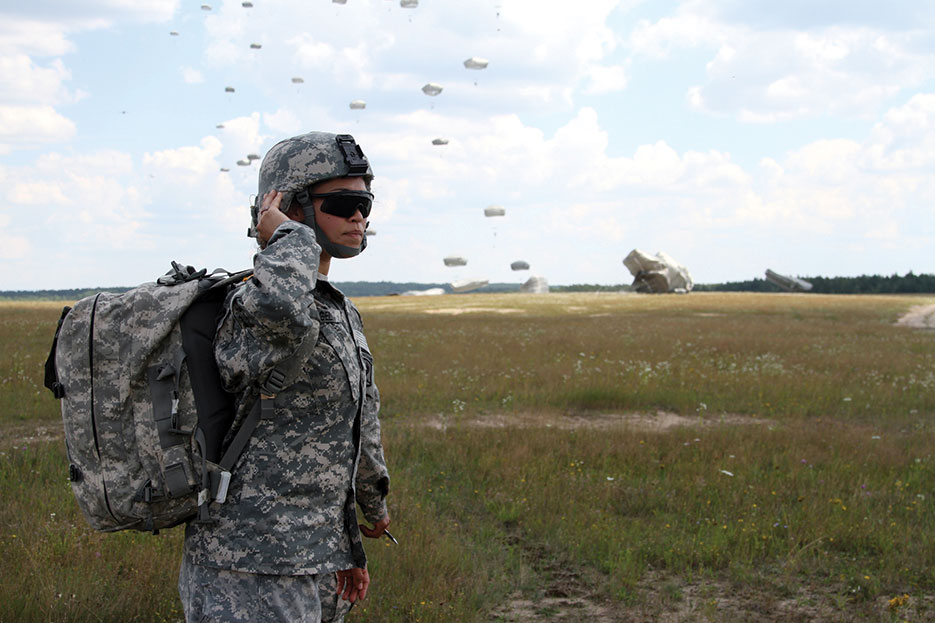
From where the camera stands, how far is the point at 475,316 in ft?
158

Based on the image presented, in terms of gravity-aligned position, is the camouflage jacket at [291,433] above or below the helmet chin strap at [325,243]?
below

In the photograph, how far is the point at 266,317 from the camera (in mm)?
2588

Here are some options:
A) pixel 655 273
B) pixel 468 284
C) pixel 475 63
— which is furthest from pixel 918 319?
pixel 468 284

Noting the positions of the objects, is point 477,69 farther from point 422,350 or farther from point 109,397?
point 109,397

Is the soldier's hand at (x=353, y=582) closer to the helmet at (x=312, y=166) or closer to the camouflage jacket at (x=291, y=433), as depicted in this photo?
the camouflage jacket at (x=291, y=433)

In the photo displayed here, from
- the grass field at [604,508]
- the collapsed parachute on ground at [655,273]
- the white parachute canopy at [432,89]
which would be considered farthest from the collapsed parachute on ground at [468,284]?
the grass field at [604,508]

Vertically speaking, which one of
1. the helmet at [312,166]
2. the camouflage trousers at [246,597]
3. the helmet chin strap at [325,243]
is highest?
the helmet at [312,166]

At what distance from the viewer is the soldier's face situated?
3186mm

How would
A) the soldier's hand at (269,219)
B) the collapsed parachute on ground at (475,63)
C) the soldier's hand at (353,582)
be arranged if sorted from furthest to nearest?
the collapsed parachute on ground at (475,63)
the soldier's hand at (353,582)
the soldier's hand at (269,219)

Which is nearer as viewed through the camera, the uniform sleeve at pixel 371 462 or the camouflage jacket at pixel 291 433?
the camouflage jacket at pixel 291 433

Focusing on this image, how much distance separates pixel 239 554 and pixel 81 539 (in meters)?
4.17

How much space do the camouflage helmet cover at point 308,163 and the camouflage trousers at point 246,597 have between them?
142cm

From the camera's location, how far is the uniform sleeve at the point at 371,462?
325cm

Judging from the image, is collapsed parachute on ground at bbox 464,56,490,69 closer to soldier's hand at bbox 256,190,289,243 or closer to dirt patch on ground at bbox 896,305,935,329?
dirt patch on ground at bbox 896,305,935,329
